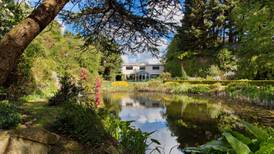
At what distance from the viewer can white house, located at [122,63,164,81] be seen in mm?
56125

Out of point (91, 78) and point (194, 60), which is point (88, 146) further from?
point (194, 60)

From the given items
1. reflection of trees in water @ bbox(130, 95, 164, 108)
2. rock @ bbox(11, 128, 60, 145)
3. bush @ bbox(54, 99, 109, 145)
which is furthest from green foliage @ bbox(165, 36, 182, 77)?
rock @ bbox(11, 128, 60, 145)

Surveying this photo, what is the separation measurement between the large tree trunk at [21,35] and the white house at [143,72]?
52086 mm

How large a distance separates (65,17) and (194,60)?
34.2m

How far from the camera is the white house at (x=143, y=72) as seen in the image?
5612cm

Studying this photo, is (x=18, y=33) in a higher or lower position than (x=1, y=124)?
higher

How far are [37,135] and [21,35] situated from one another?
72.2 inches

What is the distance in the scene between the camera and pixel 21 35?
2.71 metres

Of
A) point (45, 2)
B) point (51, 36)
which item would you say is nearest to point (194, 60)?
point (51, 36)

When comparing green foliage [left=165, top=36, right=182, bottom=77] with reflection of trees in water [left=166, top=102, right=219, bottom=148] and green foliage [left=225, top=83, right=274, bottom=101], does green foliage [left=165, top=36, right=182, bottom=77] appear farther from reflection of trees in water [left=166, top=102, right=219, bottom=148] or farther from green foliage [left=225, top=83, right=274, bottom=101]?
reflection of trees in water [left=166, top=102, right=219, bottom=148]

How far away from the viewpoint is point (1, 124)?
4.20 metres

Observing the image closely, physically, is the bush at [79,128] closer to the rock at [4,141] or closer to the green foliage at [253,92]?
the rock at [4,141]

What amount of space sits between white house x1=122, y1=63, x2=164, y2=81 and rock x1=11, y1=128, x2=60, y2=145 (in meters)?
50.7

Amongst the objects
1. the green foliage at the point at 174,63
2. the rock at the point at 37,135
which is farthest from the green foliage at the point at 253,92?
the green foliage at the point at 174,63
